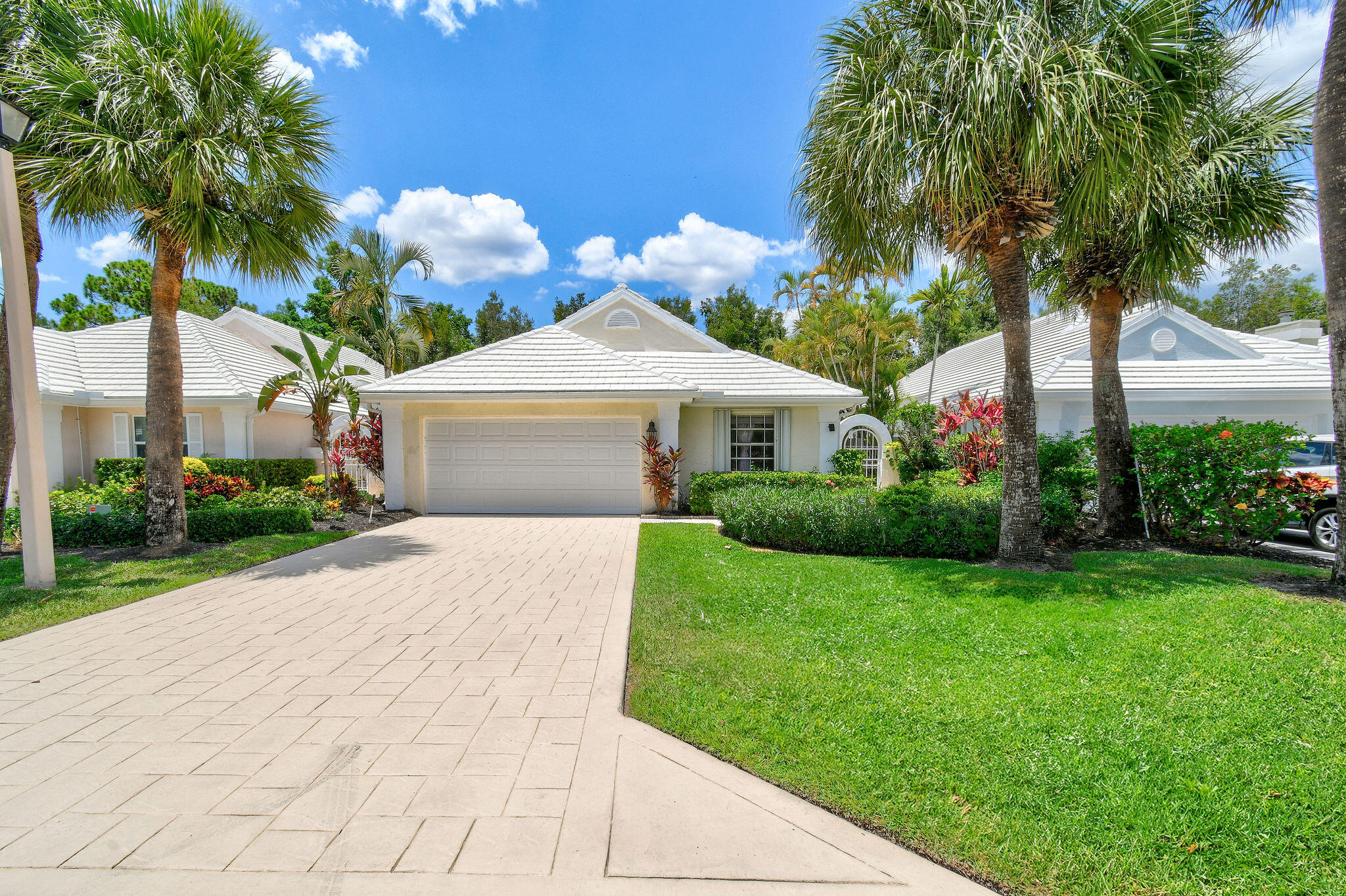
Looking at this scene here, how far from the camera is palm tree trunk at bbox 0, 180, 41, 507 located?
7.91m

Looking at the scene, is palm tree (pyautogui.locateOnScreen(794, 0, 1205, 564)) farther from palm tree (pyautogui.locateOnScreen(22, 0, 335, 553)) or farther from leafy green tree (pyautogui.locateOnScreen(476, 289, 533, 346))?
leafy green tree (pyautogui.locateOnScreen(476, 289, 533, 346))

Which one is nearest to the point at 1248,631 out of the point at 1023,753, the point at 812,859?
the point at 1023,753

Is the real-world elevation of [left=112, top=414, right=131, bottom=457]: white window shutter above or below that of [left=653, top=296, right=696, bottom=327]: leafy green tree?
below

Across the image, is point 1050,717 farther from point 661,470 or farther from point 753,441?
point 753,441

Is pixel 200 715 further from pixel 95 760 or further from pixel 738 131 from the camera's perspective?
pixel 738 131

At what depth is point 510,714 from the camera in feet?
11.9

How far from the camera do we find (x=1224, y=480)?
7.65 m

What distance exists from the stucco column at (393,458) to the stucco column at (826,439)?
1008cm

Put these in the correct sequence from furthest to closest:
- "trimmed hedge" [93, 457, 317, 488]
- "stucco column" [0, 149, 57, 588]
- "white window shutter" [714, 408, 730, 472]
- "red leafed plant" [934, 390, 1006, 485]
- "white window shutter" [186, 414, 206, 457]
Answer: "white window shutter" [714, 408, 730, 472] < "white window shutter" [186, 414, 206, 457] < "trimmed hedge" [93, 457, 317, 488] < "red leafed plant" [934, 390, 1006, 485] < "stucco column" [0, 149, 57, 588]

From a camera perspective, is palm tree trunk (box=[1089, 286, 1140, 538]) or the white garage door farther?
the white garage door

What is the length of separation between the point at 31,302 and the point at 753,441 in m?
13.0

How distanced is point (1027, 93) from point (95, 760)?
31.5ft

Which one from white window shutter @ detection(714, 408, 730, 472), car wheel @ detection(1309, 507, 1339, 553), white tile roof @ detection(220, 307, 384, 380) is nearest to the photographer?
car wheel @ detection(1309, 507, 1339, 553)

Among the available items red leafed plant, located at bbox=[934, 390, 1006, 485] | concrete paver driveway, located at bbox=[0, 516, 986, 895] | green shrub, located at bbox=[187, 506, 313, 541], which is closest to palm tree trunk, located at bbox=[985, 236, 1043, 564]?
red leafed plant, located at bbox=[934, 390, 1006, 485]
